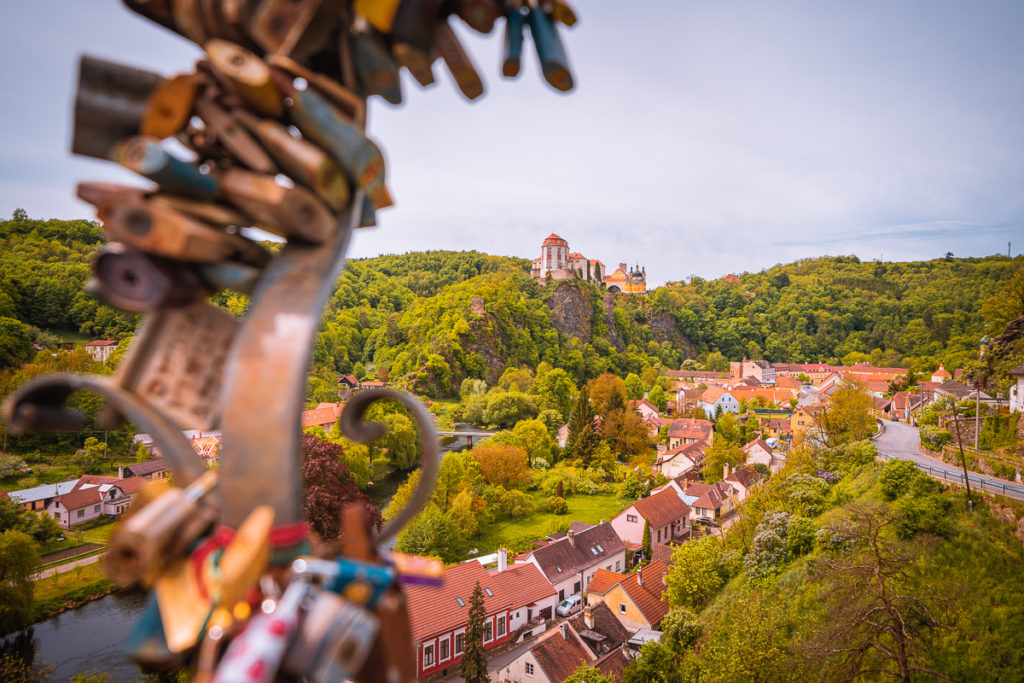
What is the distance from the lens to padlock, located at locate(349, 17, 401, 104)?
237 centimetres

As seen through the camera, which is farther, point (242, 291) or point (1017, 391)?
point (1017, 391)

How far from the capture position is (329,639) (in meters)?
1.69

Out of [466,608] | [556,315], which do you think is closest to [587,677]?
[466,608]

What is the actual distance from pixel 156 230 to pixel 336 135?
762mm

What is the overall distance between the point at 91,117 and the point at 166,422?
1203 millimetres

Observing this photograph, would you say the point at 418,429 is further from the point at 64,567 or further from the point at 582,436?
the point at 582,436

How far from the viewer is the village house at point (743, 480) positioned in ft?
133

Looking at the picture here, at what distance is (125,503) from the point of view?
3312 cm

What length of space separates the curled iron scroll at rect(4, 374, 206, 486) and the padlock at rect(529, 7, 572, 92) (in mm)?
2241

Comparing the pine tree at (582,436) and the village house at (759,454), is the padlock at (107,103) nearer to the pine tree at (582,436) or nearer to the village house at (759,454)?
the pine tree at (582,436)

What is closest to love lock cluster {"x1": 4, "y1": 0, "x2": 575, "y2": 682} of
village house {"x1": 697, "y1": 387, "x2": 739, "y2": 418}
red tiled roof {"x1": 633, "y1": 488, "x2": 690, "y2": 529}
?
red tiled roof {"x1": 633, "y1": 488, "x2": 690, "y2": 529}

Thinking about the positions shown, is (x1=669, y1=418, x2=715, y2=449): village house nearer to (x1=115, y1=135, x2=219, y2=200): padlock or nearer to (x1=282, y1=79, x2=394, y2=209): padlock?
(x1=282, y1=79, x2=394, y2=209): padlock

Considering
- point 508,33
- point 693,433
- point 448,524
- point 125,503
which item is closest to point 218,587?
point 508,33

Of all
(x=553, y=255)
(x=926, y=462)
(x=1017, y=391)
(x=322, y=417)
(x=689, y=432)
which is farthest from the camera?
(x=553, y=255)
